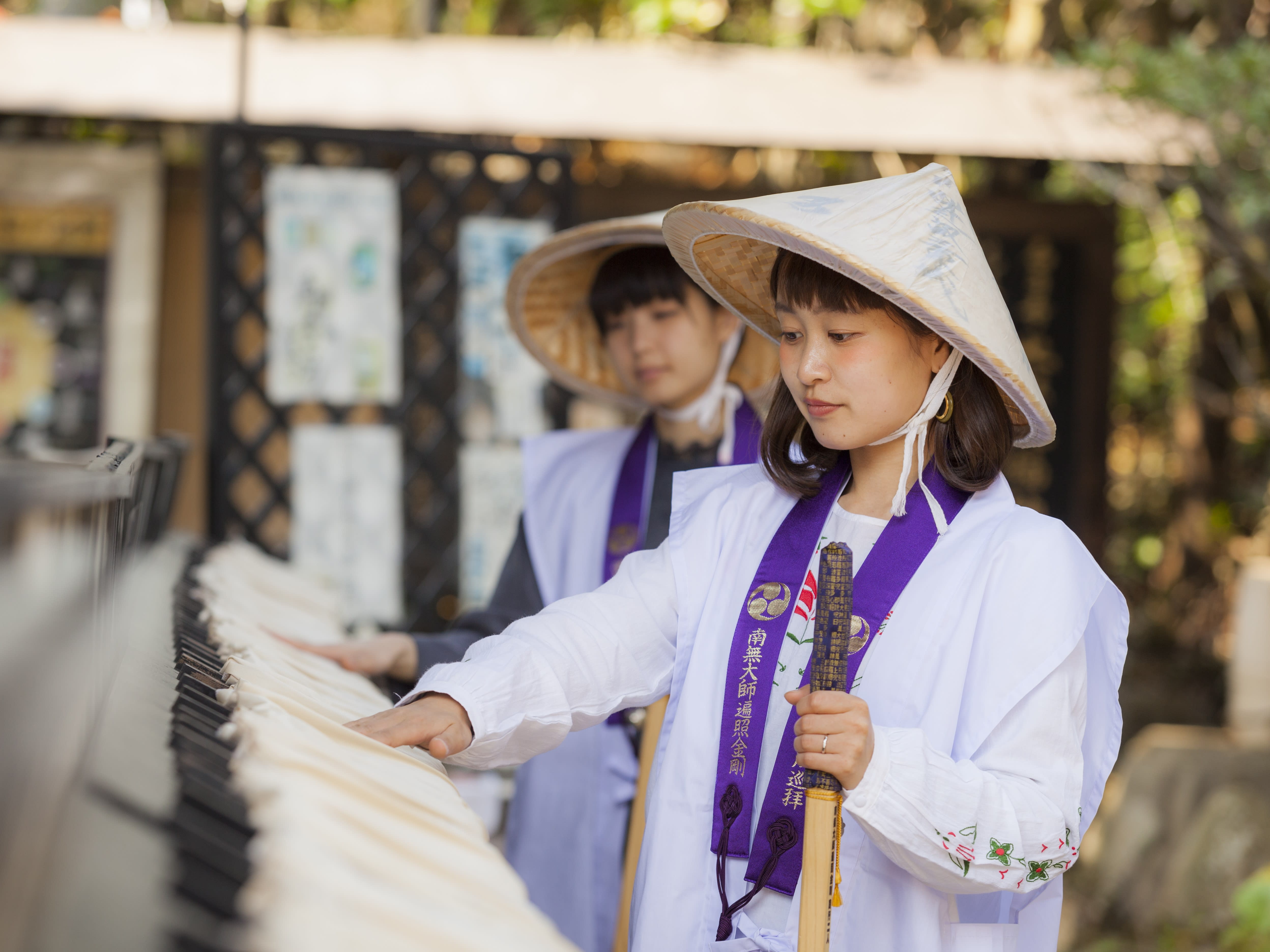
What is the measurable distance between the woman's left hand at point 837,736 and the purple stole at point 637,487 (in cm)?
115

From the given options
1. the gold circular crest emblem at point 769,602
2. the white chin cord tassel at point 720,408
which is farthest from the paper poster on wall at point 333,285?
the gold circular crest emblem at point 769,602

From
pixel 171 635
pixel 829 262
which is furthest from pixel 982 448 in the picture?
pixel 171 635

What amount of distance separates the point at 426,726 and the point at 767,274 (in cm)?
94

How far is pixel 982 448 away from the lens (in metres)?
1.66

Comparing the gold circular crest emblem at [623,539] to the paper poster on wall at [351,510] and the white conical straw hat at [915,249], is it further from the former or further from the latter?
the paper poster on wall at [351,510]

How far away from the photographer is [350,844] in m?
0.95

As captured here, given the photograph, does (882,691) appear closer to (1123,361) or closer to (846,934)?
(846,934)

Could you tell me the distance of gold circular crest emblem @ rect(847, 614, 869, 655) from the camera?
5.29ft

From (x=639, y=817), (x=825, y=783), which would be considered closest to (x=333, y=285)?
(x=639, y=817)

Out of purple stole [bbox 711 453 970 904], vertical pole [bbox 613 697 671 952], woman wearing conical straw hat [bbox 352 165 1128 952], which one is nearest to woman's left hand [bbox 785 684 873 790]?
woman wearing conical straw hat [bbox 352 165 1128 952]

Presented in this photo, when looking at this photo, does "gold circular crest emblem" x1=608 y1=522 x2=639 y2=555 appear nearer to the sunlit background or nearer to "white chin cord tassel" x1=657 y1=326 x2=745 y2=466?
"white chin cord tassel" x1=657 y1=326 x2=745 y2=466

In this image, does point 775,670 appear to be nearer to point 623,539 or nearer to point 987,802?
point 987,802

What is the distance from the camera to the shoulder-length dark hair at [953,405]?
1.60m

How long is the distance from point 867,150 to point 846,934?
3.87 metres
